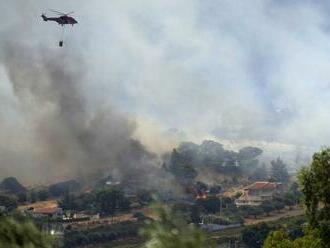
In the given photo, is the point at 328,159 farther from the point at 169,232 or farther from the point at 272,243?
the point at 169,232

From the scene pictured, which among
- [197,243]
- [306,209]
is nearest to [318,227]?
[306,209]

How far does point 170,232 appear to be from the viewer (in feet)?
58.5

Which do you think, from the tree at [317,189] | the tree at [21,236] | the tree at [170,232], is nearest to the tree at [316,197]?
the tree at [317,189]

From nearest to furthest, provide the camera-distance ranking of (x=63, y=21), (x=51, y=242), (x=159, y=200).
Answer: (x=159, y=200) < (x=51, y=242) < (x=63, y=21)

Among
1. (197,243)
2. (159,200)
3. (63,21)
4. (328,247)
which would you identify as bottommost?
(328,247)

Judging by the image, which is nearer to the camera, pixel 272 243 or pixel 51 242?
pixel 51 242

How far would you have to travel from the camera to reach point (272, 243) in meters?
57.8

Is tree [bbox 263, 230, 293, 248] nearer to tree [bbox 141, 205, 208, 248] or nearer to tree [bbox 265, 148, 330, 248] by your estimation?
tree [bbox 265, 148, 330, 248]

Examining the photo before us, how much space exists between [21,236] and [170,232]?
5.21 meters

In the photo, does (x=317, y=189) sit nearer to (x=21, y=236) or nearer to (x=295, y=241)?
(x=295, y=241)

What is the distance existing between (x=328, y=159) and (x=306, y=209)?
6.23 meters

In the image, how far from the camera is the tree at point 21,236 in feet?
57.1

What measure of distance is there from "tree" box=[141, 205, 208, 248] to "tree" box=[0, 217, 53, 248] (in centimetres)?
382

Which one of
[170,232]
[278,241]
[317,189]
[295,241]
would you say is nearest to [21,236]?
[170,232]
